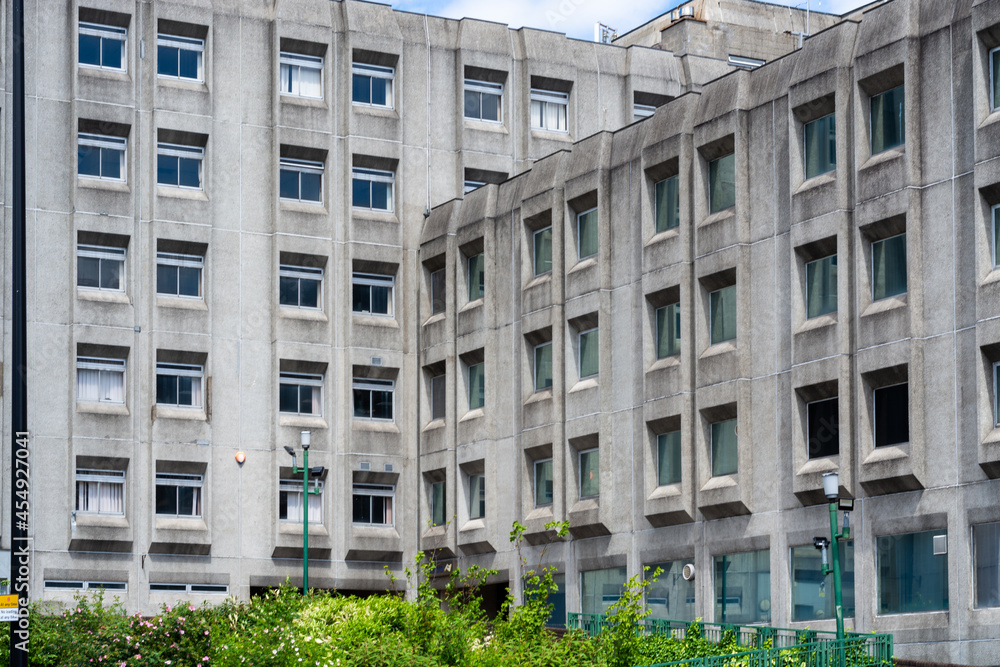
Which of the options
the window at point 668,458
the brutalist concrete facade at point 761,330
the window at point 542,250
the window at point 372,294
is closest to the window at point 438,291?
the brutalist concrete facade at point 761,330

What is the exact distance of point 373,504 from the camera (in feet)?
181

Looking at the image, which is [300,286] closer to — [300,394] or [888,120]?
[300,394]

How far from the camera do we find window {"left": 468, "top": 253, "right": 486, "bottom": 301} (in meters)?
52.8

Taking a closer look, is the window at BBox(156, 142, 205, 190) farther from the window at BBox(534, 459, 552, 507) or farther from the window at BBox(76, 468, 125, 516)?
the window at BBox(534, 459, 552, 507)

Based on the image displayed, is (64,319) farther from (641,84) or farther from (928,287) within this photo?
(928,287)

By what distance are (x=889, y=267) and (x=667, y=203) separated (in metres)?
8.73

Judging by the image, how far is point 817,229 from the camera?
3941cm

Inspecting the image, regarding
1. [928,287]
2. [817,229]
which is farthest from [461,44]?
[928,287]

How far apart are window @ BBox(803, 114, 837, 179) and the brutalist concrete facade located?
0.30 m

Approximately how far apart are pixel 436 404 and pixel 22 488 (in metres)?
36.8

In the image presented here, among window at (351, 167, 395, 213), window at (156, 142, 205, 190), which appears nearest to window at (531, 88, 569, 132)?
window at (351, 167, 395, 213)

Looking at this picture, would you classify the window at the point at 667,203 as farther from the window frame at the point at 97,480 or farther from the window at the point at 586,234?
the window frame at the point at 97,480

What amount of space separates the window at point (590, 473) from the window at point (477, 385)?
18.0ft

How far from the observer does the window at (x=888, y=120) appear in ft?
124
